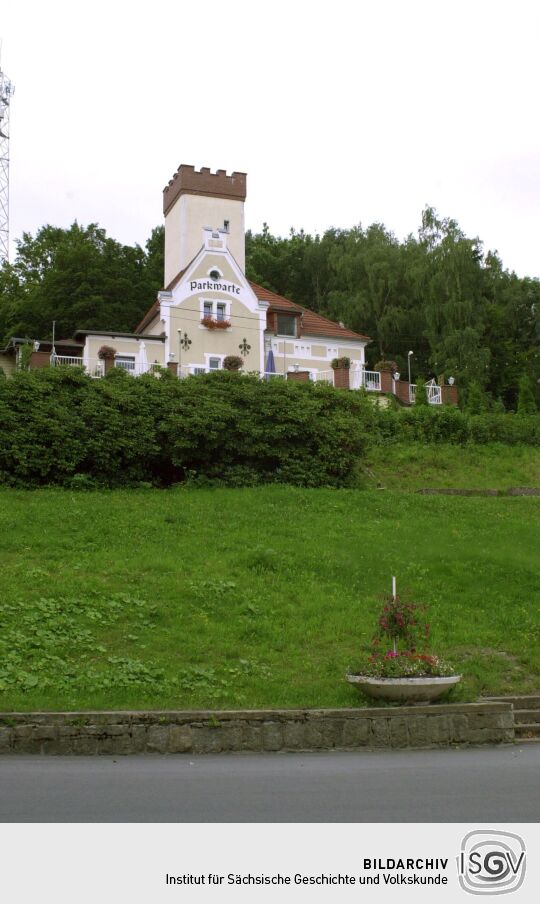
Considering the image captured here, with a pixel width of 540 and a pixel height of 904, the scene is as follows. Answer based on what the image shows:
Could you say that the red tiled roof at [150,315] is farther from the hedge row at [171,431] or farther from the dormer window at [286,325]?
the hedge row at [171,431]

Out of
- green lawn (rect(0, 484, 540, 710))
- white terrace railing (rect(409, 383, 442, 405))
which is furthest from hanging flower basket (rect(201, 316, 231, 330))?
green lawn (rect(0, 484, 540, 710))

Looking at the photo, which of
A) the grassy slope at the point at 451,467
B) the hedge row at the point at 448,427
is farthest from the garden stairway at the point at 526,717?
Answer: the hedge row at the point at 448,427

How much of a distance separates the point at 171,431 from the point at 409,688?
652 inches

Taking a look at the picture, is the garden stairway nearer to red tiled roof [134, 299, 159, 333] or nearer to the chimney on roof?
red tiled roof [134, 299, 159, 333]

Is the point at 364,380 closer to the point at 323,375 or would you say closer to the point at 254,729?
the point at 323,375

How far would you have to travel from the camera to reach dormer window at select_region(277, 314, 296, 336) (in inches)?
1982

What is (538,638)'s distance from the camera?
17312 millimetres

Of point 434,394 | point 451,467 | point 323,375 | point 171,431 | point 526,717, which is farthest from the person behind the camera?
point 323,375

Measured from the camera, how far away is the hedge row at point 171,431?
26.9m

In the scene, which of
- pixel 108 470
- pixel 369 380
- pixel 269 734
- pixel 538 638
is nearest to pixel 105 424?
pixel 108 470

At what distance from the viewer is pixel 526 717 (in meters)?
13.9

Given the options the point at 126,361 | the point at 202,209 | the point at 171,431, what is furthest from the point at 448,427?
the point at 202,209

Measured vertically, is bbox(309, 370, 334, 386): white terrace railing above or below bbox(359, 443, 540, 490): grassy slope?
above

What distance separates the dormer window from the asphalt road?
39.6 metres
